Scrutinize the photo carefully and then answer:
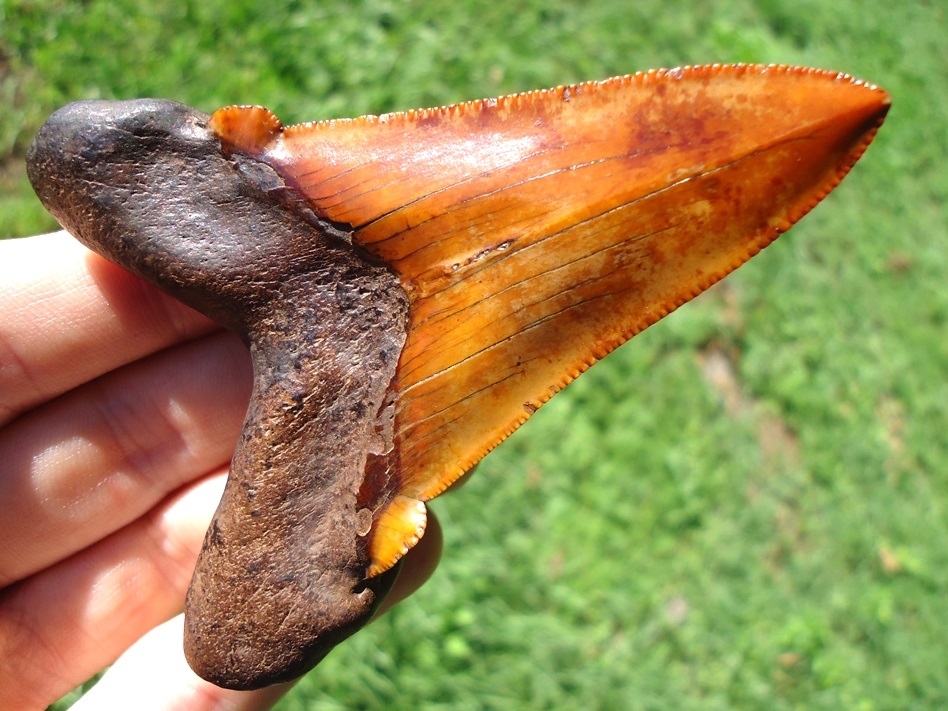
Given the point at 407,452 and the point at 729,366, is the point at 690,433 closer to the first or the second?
the point at 729,366

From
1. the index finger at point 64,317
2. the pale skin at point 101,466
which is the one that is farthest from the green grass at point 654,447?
the index finger at point 64,317

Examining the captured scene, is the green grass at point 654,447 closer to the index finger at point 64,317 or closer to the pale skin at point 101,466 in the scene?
the pale skin at point 101,466

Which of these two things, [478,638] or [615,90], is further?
[478,638]

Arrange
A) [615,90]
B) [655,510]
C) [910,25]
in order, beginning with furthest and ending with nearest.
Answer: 1. [910,25]
2. [655,510]
3. [615,90]

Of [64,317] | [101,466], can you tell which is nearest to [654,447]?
[101,466]

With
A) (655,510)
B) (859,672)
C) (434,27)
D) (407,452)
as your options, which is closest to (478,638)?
(655,510)

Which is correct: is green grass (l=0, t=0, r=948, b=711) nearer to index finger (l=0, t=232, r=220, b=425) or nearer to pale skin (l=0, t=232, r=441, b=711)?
pale skin (l=0, t=232, r=441, b=711)

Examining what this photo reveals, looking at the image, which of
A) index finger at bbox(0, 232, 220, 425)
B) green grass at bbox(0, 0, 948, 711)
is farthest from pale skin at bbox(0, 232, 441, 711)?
green grass at bbox(0, 0, 948, 711)
